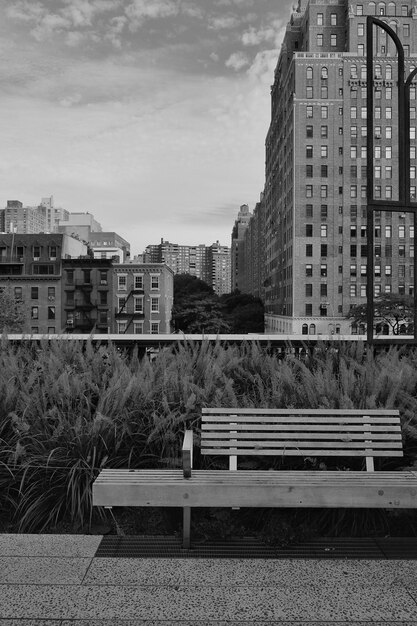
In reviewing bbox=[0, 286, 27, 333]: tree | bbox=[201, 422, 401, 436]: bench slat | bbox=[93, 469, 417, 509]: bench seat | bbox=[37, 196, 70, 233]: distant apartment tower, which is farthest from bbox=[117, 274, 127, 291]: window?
bbox=[37, 196, 70, 233]: distant apartment tower

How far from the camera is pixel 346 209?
275 ft

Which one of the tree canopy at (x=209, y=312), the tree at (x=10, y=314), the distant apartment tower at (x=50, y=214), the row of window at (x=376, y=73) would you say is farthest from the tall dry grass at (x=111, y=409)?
the distant apartment tower at (x=50, y=214)

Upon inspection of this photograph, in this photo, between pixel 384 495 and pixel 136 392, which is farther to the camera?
pixel 136 392

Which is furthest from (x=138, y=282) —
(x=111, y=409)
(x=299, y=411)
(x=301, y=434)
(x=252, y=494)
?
(x=252, y=494)

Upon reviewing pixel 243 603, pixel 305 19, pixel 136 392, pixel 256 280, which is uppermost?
pixel 305 19

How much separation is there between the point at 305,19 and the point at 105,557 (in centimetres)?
Answer: 10081

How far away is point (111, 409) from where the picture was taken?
17.3 ft

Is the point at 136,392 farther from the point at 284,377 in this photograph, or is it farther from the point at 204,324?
the point at 204,324

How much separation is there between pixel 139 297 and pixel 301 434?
66.9 meters

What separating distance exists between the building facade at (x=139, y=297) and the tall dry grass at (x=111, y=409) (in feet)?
210

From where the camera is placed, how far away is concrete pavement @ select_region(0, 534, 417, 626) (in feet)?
10.7

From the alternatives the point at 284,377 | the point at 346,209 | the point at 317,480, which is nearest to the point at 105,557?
the point at 317,480

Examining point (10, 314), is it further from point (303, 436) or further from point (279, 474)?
point (279, 474)

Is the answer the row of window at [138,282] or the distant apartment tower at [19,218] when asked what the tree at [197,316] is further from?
the distant apartment tower at [19,218]
